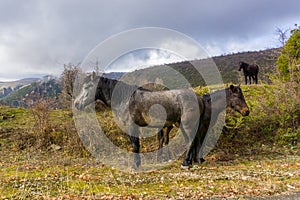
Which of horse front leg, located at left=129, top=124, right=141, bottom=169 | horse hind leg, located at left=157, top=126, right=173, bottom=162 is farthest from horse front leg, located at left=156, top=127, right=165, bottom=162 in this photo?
horse front leg, located at left=129, top=124, right=141, bottom=169

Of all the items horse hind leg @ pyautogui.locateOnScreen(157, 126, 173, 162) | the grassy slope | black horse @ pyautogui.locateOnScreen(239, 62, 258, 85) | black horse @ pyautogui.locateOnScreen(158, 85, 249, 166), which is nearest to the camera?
the grassy slope

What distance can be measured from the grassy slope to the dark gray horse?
1.35 metres

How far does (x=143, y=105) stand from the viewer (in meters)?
8.62

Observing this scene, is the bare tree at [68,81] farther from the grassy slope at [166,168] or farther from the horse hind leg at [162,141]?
the horse hind leg at [162,141]

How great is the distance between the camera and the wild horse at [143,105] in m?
8.59

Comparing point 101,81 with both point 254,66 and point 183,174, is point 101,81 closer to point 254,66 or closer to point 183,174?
point 183,174

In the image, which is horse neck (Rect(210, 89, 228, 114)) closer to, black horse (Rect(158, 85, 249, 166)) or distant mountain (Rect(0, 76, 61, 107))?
black horse (Rect(158, 85, 249, 166))

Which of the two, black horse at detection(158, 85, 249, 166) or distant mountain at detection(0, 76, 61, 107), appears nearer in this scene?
black horse at detection(158, 85, 249, 166)

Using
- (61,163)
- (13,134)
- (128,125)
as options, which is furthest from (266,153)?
(13,134)

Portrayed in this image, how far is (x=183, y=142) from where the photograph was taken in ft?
36.0

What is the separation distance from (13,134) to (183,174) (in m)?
8.64

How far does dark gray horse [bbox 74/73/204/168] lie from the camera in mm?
8586

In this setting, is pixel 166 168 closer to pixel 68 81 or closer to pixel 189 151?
pixel 189 151

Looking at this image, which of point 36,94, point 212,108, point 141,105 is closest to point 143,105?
point 141,105
